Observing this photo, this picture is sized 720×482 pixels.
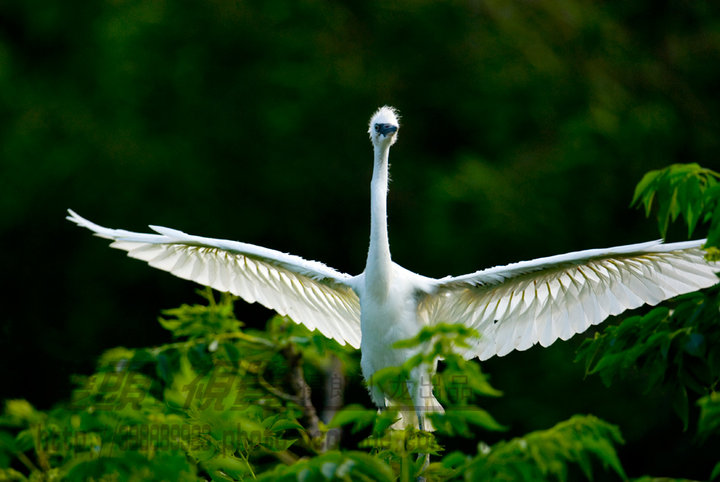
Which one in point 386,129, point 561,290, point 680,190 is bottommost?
point 561,290

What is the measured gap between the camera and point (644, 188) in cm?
256

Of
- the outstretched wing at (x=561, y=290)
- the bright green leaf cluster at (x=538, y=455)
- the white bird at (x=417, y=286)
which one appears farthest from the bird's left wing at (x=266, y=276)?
the bright green leaf cluster at (x=538, y=455)

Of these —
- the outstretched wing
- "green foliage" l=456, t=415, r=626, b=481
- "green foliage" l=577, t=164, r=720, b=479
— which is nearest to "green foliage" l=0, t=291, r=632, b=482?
"green foliage" l=456, t=415, r=626, b=481

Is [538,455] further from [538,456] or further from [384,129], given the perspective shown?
[384,129]

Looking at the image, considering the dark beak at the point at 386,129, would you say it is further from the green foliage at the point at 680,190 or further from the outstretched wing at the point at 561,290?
the green foliage at the point at 680,190

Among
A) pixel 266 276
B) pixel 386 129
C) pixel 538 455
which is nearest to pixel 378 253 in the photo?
pixel 386 129

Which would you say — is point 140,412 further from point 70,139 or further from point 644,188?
point 70,139

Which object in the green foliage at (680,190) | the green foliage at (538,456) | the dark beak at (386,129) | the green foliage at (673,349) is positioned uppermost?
the dark beak at (386,129)

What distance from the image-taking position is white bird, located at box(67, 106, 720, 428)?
309 centimetres

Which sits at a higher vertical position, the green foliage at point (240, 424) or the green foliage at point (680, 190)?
the green foliage at point (680, 190)

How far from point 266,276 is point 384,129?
0.74 metres

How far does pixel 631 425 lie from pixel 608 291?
392cm

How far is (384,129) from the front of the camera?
11.6 feet

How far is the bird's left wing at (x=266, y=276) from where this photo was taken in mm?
3520
